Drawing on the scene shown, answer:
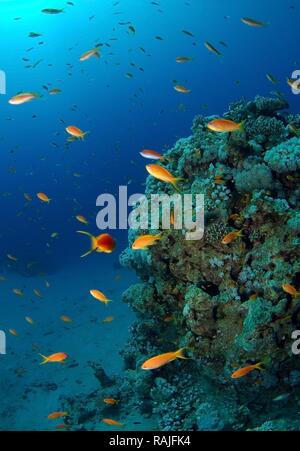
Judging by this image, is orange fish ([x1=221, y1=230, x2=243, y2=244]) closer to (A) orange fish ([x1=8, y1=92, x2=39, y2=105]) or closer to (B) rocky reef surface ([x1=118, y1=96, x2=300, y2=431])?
(B) rocky reef surface ([x1=118, y1=96, x2=300, y2=431])

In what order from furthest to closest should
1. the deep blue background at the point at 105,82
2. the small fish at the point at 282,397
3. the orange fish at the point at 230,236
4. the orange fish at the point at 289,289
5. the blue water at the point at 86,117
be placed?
the deep blue background at the point at 105,82 → the blue water at the point at 86,117 → the orange fish at the point at 230,236 → the small fish at the point at 282,397 → the orange fish at the point at 289,289

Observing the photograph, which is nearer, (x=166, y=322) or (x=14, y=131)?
(x=166, y=322)

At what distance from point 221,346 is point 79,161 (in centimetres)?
9639

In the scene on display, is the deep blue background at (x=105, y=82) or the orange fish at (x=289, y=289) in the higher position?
the deep blue background at (x=105, y=82)

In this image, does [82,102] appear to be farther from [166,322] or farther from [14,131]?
[166,322]

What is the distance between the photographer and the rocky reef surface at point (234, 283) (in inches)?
219

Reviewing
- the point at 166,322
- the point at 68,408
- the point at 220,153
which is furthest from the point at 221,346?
the point at 68,408

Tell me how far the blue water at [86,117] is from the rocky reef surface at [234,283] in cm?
392

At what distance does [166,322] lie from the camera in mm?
7477

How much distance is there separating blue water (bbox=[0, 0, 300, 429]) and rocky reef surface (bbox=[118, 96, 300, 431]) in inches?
154

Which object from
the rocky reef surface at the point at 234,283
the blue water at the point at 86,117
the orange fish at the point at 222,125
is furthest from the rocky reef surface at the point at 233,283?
the blue water at the point at 86,117

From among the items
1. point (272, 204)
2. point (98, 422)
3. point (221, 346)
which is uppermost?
point (272, 204)

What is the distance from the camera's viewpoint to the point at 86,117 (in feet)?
248

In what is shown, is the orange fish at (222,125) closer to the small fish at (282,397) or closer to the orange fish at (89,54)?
the small fish at (282,397)
